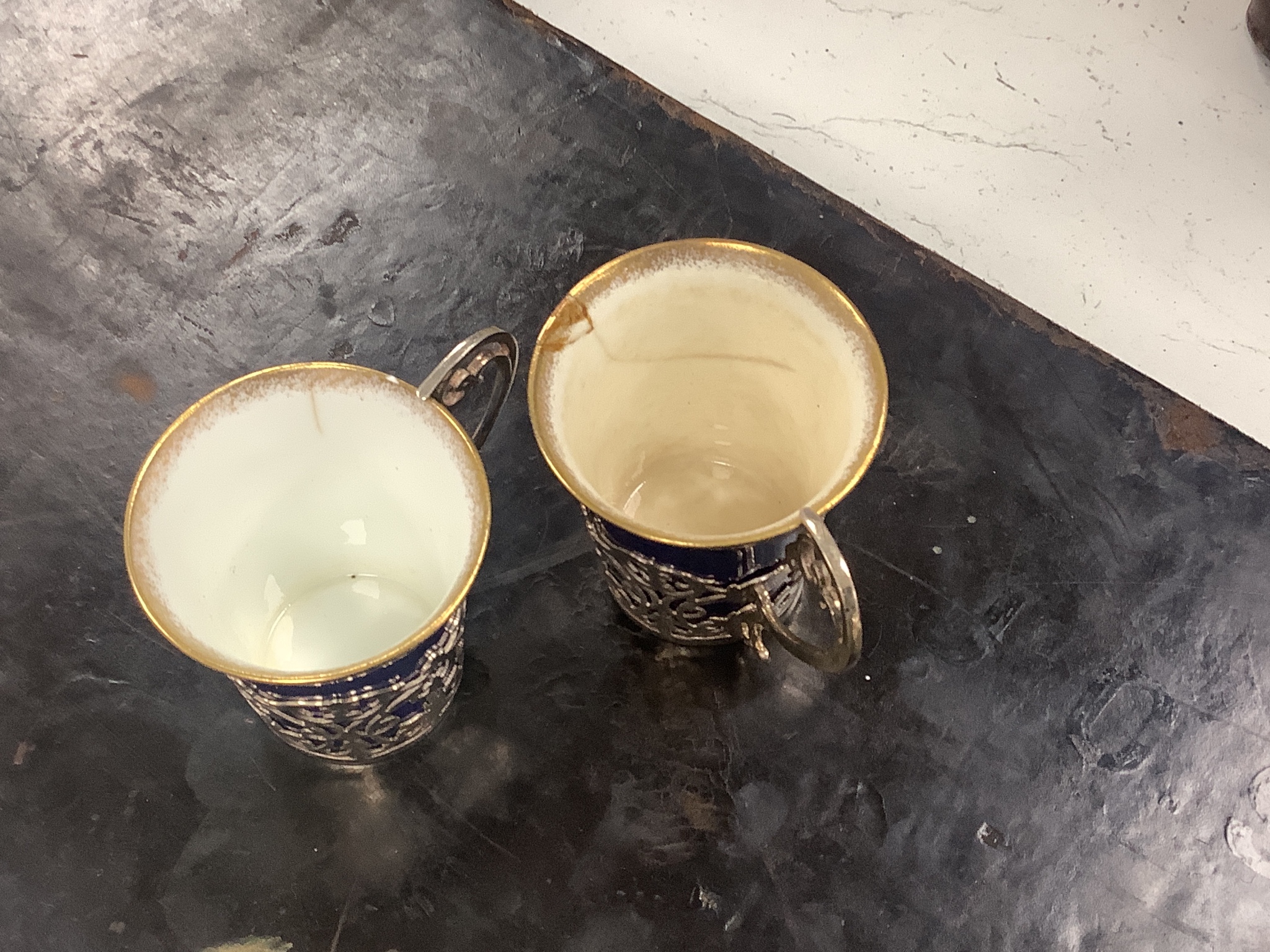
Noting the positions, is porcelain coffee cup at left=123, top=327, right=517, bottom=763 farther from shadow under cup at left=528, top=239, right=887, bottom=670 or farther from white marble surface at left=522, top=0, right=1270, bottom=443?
white marble surface at left=522, top=0, right=1270, bottom=443

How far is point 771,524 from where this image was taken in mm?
654

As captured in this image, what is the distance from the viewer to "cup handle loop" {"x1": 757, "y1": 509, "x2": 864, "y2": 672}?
562mm

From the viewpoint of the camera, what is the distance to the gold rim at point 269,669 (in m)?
0.57

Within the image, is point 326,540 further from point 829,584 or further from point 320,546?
point 829,584

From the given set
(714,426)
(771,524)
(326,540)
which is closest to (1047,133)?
(714,426)

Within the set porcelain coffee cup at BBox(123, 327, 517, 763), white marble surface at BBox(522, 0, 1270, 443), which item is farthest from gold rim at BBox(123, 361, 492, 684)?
white marble surface at BBox(522, 0, 1270, 443)

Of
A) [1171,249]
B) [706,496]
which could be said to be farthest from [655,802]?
[1171,249]

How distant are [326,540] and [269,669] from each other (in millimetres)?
184

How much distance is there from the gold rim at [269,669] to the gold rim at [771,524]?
5 centimetres

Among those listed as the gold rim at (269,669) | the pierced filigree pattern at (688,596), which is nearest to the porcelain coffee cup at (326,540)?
the gold rim at (269,669)

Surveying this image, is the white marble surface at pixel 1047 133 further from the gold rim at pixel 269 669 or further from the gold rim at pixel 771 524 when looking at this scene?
the gold rim at pixel 269 669

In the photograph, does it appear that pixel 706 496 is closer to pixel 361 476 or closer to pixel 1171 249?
pixel 361 476

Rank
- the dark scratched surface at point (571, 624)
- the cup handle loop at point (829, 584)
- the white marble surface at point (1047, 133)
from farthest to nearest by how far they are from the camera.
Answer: the white marble surface at point (1047, 133) → the dark scratched surface at point (571, 624) → the cup handle loop at point (829, 584)

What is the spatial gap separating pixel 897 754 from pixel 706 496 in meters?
0.24
